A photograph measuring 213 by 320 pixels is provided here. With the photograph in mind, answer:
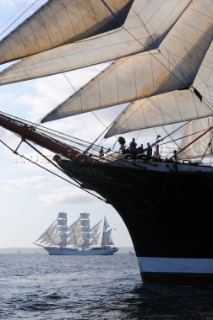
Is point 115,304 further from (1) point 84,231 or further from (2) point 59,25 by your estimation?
(1) point 84,231

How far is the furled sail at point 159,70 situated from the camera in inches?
1047

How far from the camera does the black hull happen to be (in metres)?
27.7

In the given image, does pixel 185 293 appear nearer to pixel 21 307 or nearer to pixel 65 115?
pixel 21 307

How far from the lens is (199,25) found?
28531mm

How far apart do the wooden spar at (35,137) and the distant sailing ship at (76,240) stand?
130 metres

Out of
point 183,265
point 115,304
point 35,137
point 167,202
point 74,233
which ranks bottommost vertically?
point 115,304

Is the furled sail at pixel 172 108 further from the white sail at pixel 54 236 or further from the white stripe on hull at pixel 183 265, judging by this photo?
the white sail at pixel 54 236

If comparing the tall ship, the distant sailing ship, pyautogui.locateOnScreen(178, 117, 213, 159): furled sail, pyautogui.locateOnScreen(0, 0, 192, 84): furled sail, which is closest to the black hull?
the tall ship

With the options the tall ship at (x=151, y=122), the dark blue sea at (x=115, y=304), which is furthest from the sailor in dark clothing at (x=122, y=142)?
the dark blue sea at (x=115, y=304)

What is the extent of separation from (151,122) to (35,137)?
7.17 metres

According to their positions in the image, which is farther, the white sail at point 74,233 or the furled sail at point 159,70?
the white sail at point 74,233

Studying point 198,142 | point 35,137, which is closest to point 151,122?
point 35,137

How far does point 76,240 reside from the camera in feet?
534

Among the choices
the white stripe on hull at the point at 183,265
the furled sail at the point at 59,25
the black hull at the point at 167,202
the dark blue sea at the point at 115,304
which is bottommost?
the dark blue sea at the point at 115,304
